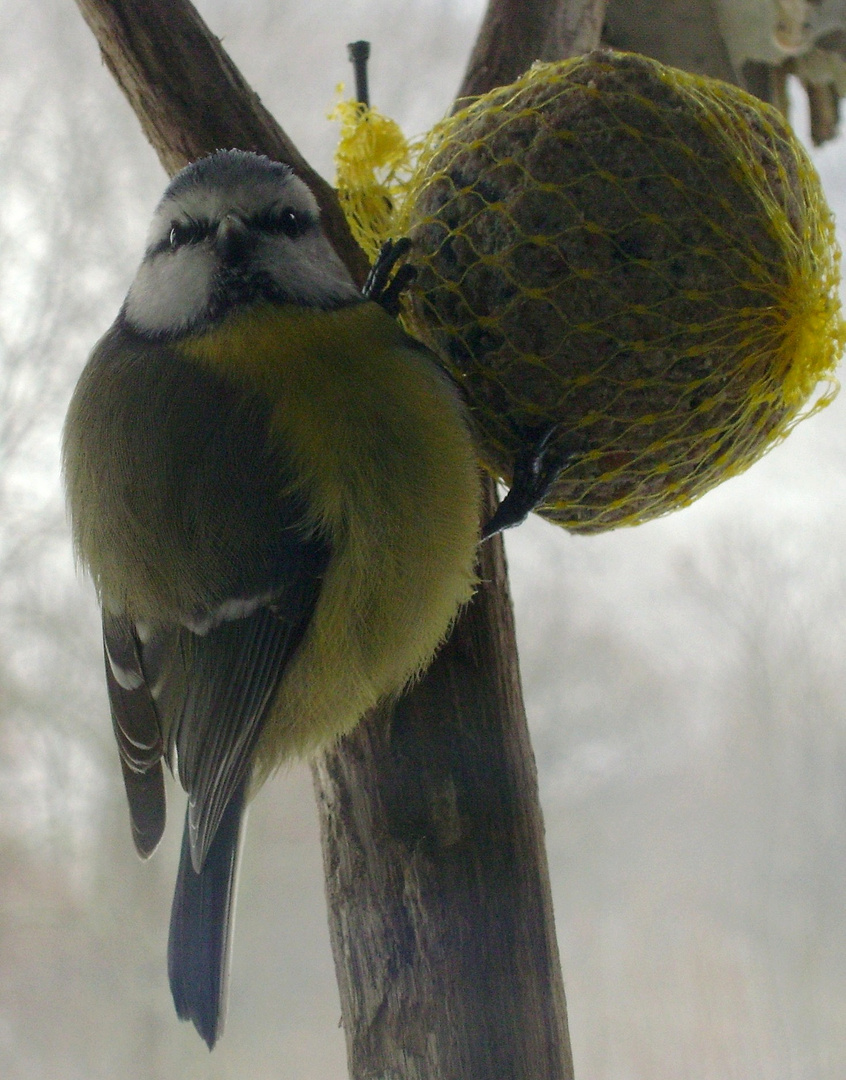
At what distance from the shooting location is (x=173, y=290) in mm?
828

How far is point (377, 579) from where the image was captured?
0.78m

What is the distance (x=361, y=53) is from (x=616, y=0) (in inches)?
19.6

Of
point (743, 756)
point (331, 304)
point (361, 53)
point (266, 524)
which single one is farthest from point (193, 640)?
point (743, 756)

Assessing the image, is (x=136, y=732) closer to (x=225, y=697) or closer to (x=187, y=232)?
(x=225, y=697)

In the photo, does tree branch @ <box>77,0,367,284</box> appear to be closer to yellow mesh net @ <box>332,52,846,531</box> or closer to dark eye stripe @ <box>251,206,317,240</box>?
dark eye stripe @ <box>251,206,317,240</box>

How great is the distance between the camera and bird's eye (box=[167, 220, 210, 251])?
2.66 feet

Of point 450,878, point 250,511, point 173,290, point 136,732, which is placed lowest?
point 450,878

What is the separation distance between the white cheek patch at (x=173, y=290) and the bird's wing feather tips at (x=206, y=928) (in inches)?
14.0

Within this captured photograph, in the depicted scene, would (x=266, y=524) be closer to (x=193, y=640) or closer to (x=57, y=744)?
(x=193, y=640)

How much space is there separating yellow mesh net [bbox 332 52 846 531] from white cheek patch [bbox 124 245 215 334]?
163 millimetres

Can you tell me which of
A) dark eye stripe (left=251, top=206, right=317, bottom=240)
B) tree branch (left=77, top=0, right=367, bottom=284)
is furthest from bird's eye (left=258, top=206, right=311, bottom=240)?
tree branch (left=77, top=0, right=367, bottom=284)

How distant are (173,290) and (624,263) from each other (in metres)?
0.35

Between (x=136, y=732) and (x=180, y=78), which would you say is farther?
(x=180, y=78)

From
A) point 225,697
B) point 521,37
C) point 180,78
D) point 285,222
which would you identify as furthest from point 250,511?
point 521,37
